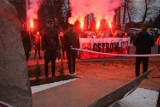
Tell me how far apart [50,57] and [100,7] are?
10.2 meters

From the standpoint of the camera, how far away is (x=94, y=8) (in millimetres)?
19375

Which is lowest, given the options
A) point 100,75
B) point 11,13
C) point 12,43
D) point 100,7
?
point 100,75

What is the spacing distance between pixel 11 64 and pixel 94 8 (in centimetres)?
1658

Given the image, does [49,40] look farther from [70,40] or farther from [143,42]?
[143,42]

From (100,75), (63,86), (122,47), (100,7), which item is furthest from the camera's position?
(100,7)

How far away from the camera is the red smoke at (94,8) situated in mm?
18266

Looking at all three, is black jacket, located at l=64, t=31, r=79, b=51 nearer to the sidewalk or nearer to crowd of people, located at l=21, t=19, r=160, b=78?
crowd of people, located at l=21, t=19, r=160, b=78

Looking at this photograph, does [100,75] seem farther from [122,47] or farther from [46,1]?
[46,1]

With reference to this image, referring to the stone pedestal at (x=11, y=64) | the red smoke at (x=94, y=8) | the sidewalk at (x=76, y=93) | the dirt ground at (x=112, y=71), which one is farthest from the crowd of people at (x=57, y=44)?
the red smoke at (x=94, y=8)

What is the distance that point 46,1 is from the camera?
116 ft

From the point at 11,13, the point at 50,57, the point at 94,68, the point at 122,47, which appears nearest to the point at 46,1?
the point at 122,47

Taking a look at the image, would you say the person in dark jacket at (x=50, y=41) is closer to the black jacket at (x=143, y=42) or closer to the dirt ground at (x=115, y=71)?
the dirt ground at (x=115, y=71)

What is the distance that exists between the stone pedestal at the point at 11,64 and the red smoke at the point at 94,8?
14.7m

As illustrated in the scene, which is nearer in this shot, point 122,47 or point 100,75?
point 100,75
